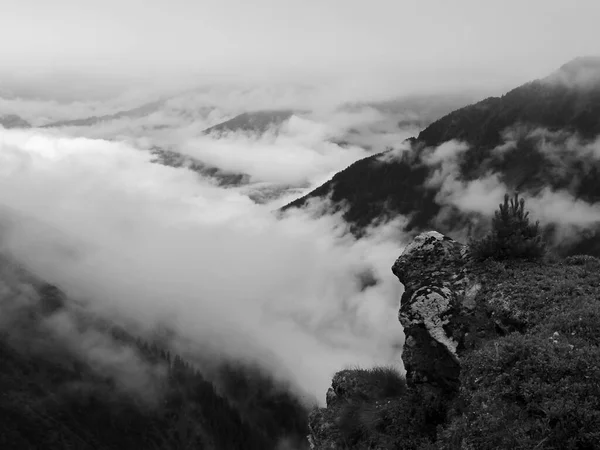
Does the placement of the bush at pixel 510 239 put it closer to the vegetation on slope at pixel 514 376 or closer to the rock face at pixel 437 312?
the vegetation on slope at pixel 514 376

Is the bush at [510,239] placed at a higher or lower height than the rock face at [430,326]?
higher

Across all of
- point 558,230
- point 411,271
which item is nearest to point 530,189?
point 558,230

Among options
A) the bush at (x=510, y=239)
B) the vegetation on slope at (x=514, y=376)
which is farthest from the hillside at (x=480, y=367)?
the bush at (x=510, y=239)

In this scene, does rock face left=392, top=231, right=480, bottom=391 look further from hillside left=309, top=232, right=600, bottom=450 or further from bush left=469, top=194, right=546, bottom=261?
bush left=469, top=194, right=546, bottom=261

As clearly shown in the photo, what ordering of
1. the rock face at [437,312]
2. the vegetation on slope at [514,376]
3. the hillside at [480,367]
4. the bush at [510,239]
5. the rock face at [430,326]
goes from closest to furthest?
1. the vegetation on slope at [514,376]
2. the hillside at [480,367]
3. the rock face at [430,326]
4. the rock face at [437,312]
5. the bush at [510,239]

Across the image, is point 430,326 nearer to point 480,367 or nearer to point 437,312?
point 437,312

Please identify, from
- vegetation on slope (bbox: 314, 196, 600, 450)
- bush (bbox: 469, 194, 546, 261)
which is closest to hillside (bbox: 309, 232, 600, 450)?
vegetation on slope (bbox: 314, 196, 600, 450)
